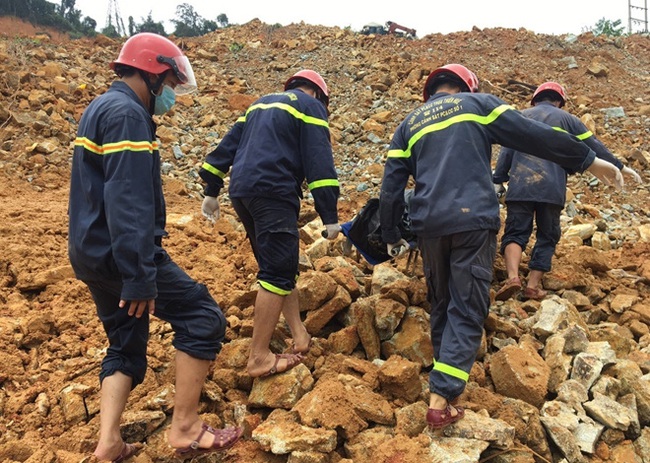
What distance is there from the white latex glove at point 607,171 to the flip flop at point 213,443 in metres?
2.37

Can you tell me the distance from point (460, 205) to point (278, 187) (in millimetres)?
994

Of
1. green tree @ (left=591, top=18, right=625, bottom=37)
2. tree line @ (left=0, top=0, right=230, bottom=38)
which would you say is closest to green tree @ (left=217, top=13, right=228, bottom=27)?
tree line @ (left=0, top=0, right=230, bottom=38)

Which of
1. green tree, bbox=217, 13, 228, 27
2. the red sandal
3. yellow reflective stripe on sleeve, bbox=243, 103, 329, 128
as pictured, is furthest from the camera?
green tree, bbox=217, 13, 228, 27

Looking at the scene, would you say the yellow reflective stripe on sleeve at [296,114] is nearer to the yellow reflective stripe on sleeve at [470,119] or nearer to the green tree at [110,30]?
the yellow reflective stripe on sleeve at [470,119]

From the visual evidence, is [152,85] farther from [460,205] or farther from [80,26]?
[80,26]

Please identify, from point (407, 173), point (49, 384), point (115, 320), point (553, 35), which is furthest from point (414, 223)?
point (553, 35)

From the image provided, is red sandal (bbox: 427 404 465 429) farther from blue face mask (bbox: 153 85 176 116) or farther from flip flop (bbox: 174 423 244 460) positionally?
blue face mask (bbox: 153 85 176 116)

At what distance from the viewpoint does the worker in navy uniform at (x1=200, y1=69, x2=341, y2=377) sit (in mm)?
2844

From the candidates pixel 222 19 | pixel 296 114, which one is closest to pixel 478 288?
pixel 296 114

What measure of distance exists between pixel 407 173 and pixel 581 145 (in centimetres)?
96

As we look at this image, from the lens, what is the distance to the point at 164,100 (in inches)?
101

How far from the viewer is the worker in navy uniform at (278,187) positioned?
112 inches

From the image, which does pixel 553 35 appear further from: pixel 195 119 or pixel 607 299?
pixel 607 299

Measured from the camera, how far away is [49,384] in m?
2.91
